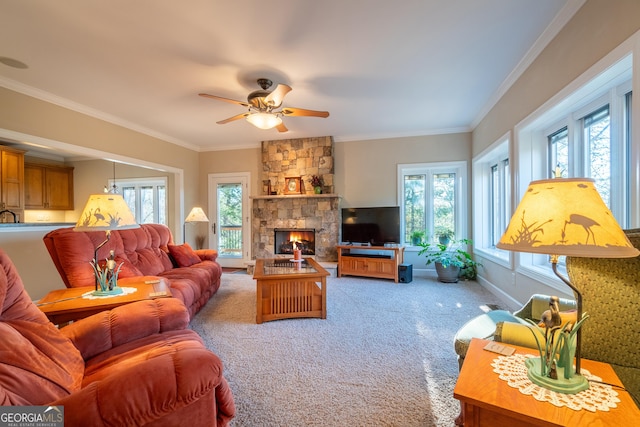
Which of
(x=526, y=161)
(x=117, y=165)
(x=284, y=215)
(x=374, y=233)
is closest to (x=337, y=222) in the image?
(x=374, y=233)

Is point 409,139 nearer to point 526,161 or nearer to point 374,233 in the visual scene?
point 374,233

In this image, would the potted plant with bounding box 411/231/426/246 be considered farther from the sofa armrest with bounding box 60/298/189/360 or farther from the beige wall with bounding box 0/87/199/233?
the beige wall with bounding box 0/87/199/233

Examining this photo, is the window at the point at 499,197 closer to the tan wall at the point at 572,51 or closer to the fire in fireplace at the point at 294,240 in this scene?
the tan wall at the point at 572,51

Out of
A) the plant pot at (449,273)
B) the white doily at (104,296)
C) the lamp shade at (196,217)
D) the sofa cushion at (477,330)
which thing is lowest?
the plant pot at (449,273)

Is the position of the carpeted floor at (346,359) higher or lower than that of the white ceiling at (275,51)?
lower

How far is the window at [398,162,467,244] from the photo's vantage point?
15.9ft

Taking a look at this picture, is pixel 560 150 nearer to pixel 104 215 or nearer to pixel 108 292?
pixel 104 215

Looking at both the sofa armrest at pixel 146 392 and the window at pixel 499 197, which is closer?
the sofa armrest at pixel 146 392

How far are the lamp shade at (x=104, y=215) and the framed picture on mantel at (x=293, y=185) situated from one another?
363 cm

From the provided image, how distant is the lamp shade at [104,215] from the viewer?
A: 5.79 feet

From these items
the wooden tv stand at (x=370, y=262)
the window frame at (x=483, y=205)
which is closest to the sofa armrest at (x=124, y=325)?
the wooden tv stand at (x=370, y=262)

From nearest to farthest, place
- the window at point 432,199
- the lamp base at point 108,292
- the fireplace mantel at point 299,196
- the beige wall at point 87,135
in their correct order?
the lamp base at point 108,292 → the beige wall at point 87,135 → the window at point 432,199 → the fireplace mantel at point 299,196

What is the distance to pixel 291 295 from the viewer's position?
2.93 metres

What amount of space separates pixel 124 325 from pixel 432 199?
4.82m
